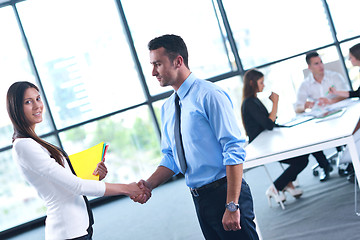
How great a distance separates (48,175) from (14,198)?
215 inches

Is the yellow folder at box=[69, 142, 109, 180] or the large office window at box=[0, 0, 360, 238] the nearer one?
the yellow folder at box=[69, 142, 109, 180]

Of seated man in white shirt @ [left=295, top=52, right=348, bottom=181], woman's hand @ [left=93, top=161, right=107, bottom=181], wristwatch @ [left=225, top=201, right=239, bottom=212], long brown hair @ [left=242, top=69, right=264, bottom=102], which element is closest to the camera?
wristwatch @ [left=225, top=201, right=239, bottom=212]

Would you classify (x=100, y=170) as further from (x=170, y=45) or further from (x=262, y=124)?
(x=262, y=124)

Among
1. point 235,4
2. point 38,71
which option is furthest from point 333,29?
point 38,71

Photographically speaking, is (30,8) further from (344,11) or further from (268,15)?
(344,11)

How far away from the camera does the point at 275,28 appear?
6.88 metres

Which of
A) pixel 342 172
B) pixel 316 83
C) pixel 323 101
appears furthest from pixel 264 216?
pixel 316 83

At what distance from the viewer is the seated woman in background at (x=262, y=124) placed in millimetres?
4055

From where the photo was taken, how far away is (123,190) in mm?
2064

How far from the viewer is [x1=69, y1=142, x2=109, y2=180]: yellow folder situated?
6.98 feet

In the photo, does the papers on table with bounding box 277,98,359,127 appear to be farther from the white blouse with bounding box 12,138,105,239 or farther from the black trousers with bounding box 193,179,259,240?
the white blouse with bounding box 12,138,105,239

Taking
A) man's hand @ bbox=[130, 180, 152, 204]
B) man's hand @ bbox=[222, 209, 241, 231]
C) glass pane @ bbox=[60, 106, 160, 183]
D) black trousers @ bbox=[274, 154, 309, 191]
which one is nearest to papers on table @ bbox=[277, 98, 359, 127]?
black trousers @ bbox=[274, 154, 309, 191]

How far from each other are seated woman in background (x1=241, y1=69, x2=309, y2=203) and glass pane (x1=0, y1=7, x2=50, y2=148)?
3.73 meters

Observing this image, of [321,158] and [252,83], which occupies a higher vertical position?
[252,83]
